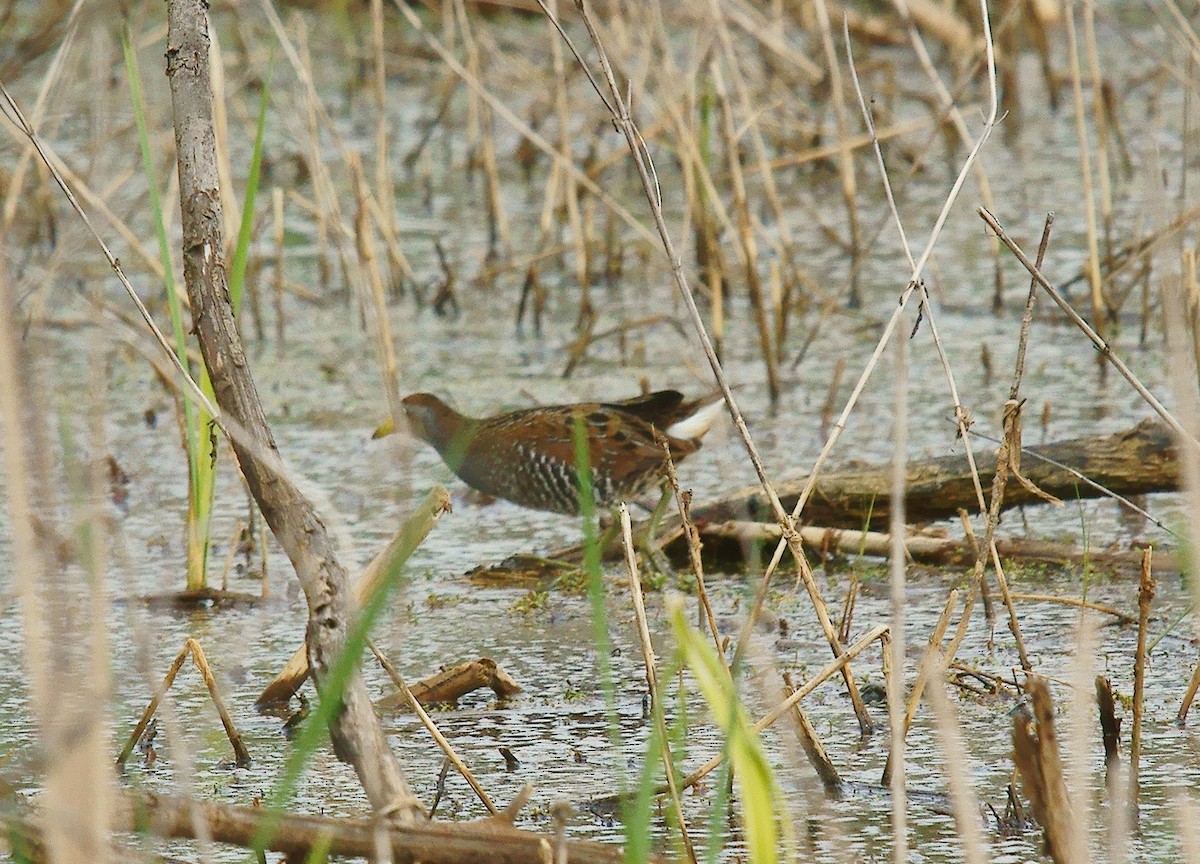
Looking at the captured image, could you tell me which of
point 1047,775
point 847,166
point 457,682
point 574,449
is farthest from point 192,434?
point 847,166

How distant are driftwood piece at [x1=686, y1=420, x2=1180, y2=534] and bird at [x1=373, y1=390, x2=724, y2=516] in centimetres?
20

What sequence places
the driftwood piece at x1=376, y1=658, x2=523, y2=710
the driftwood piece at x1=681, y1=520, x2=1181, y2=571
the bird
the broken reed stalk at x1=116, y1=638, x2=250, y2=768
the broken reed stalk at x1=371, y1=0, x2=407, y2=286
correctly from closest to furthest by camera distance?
the broken reed stalk at x1=116, y1=638, x2=250, y2=768, the driftwood piece at x1=376, y1=658, x2=523, y2=710, the driftwood piece at x1=681, y1=520, x2=1181, y2=571, the bird, the broken reed stalk at x1=371, y1=0, x2=407, y2=286

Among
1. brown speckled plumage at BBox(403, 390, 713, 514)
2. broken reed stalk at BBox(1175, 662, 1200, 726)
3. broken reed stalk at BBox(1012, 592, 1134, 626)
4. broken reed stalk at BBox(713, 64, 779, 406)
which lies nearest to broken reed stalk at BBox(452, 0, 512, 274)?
broken reed stalk at BBox(713, 64, 779, 406)

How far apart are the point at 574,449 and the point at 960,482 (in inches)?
34.6

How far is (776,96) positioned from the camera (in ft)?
22.2

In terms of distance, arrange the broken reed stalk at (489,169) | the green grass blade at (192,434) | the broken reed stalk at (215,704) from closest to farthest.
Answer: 1. the broken reed stalk at (215,704)
2. the green grass blade at (192,434)
3. the broken reed stalk at (489,169)

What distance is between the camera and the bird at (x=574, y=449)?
4191mm

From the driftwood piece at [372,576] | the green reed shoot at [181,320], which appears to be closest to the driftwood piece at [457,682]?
the driftwood piece at [372,576]

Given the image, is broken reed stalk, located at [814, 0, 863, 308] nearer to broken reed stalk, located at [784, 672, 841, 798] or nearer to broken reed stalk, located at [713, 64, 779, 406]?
broken reed stalk, located at [713, 64, 779, 406]

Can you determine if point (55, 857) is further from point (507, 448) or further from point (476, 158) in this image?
point (476, 158)

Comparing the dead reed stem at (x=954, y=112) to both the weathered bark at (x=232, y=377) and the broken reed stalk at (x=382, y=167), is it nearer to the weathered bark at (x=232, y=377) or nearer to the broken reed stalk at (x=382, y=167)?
the broken reed stalk at (x=382, y=167)

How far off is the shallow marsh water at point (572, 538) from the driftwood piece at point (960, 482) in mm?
150

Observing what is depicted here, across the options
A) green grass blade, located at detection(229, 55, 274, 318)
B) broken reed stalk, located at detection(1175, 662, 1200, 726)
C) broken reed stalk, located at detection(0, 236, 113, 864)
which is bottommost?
broken reed stalk, located at detection(1175, 662, 1200, 726)

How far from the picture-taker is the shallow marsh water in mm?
2723
